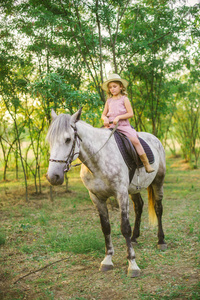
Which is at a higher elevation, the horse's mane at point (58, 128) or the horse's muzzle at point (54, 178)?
the horse's mane at point (58, 128)

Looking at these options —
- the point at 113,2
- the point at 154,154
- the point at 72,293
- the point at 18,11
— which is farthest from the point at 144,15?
the point at 72,293

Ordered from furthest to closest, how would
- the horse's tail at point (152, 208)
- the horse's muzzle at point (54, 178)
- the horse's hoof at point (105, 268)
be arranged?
the horse's tail at point (152, 208) → the horse's hoof at point (105, 268) → the horse's muzzle at point (54, 178)

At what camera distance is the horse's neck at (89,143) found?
332cm

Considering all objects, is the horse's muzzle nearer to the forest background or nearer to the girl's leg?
the girl's leg

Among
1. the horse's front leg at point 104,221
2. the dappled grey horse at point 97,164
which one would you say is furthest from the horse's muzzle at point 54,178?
the horse's front leg at point 104,221

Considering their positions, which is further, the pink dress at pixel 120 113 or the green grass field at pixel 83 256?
the pink dress at pixel 120 113

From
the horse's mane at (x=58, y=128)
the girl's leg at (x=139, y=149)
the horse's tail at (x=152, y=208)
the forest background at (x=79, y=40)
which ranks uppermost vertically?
the forest background at (x=79, y=40)

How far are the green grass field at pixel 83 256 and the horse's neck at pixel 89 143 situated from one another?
159 centimetres

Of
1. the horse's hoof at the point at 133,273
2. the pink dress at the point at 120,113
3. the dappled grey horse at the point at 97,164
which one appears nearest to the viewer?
the dappled grey horse at the point at 97,164

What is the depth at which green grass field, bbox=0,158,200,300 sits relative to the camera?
315 centimetres

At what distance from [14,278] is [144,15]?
7.18m

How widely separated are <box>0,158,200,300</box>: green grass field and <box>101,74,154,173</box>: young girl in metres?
1.46

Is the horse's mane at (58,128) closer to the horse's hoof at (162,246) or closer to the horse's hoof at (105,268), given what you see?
the horse's hoof at (105,268)

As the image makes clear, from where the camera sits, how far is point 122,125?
12.7 feet
